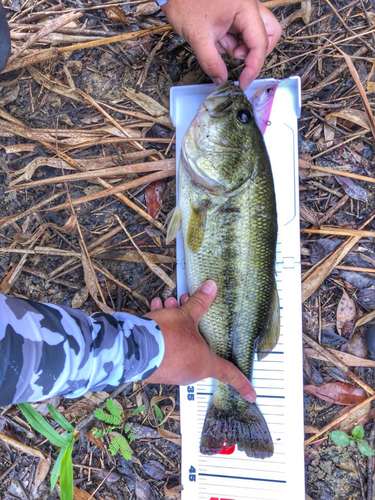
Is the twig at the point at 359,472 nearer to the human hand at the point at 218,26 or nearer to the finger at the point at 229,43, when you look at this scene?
the human hand at the point at 218,26

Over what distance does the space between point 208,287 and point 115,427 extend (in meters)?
1.56

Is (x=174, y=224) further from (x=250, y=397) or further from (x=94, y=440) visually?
(x=94, y=440)

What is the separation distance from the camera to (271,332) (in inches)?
106

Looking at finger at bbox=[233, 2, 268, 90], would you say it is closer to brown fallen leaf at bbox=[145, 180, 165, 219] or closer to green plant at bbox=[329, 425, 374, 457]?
brown fallen leaf at bbox=[145, 180, 165, 219]

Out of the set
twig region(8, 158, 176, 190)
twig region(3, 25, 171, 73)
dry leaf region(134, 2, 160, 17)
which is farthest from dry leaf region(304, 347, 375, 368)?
dry leaf region(134, 2, 160, 17)

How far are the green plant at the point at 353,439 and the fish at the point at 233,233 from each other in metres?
0.60

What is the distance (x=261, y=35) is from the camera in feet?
7.94

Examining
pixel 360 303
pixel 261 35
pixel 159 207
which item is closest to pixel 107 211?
pixel 159 207

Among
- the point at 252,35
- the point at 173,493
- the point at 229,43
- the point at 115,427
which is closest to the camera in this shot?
the point at 252,35

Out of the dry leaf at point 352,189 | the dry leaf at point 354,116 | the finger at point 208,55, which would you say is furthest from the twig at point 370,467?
the finger at point 208,55

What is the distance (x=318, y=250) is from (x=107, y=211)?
6.18 ft

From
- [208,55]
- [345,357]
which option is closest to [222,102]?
[208,55]

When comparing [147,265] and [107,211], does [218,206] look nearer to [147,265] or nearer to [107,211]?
[147,265]

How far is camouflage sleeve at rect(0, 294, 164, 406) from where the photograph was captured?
1.77 meters
